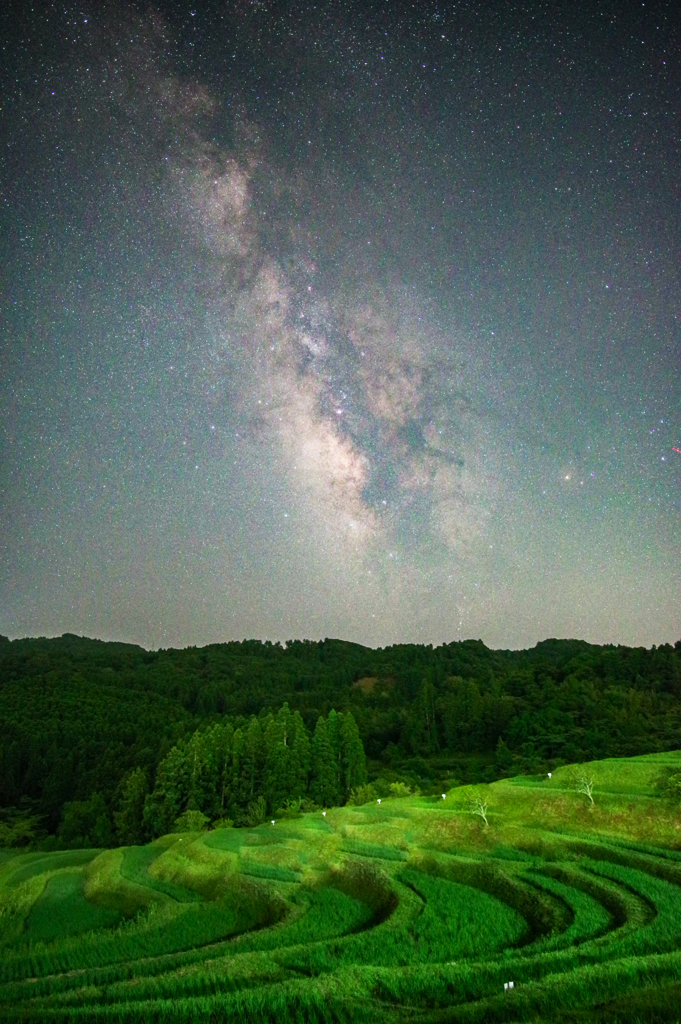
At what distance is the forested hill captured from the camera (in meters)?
78.2

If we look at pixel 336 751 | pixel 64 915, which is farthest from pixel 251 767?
pixel 64 915

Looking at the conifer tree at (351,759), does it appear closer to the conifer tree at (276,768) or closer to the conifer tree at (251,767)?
the conifer tree at (276,768)

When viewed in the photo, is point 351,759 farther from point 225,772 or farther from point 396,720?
point 396,720

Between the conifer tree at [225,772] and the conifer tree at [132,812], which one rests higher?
the conifer tree at [225,772]

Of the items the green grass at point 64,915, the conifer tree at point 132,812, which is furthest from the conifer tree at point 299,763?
the green grass at point 64,915

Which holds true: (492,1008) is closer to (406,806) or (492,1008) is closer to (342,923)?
(342,923)

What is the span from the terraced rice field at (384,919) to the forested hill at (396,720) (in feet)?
122

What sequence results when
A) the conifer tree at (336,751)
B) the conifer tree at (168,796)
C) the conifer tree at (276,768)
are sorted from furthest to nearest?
the conifer tree at (336,751) → the conifer tree at (276,768) → the conifer tree at (168,796)

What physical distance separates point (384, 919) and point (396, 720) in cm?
8340

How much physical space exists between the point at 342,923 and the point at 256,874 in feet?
27.9

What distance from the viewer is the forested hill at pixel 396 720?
257 ft

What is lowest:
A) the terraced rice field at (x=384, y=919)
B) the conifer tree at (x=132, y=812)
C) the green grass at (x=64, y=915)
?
the conifer tree at (x=132, y=812)

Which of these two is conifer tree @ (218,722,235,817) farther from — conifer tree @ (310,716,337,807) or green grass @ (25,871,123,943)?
green grass @ (25,871,123,943)

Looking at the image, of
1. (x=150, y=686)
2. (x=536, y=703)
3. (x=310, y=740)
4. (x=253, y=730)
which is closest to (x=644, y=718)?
(x=536, y=703)
